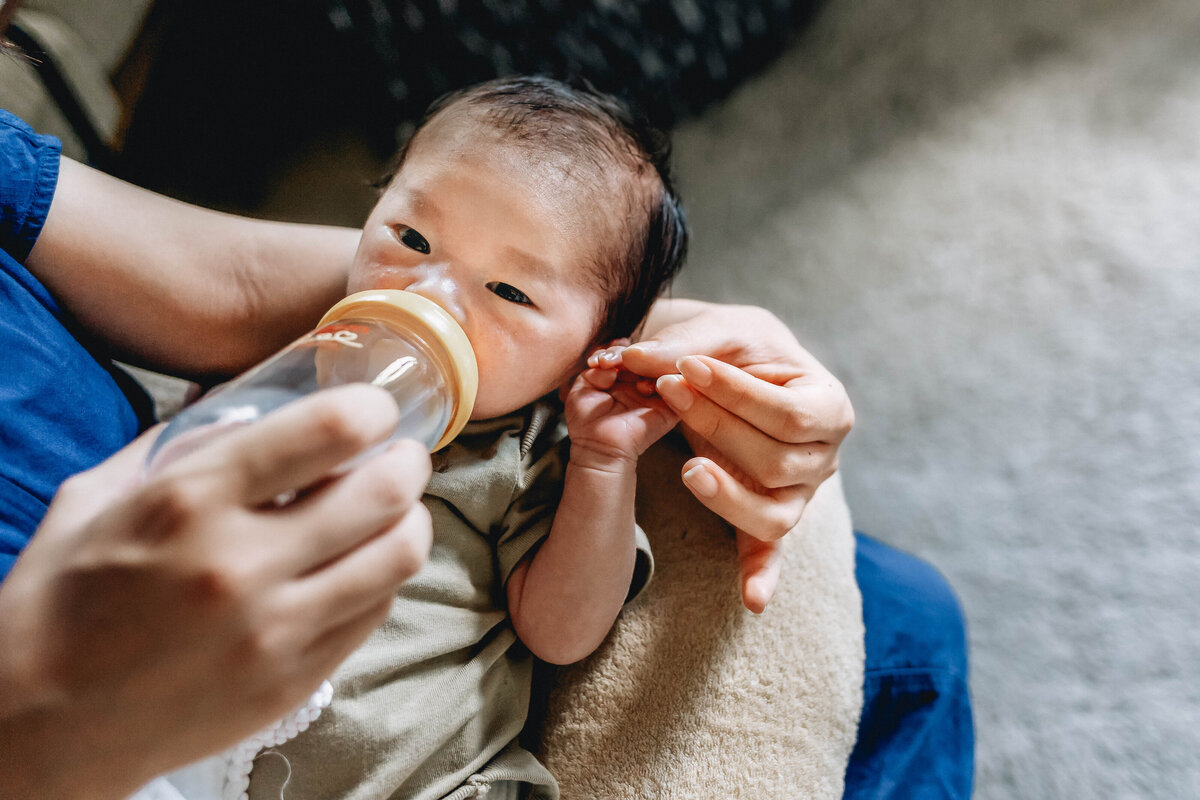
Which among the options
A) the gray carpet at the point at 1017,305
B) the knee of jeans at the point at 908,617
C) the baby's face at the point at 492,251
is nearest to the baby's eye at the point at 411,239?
the baby's face at the point at 492,251

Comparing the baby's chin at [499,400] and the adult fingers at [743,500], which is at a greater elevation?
the baby's chin at [499,400]

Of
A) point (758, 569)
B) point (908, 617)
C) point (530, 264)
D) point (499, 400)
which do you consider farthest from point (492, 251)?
point (908, 617)

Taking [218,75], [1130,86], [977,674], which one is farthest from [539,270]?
[1130,86]

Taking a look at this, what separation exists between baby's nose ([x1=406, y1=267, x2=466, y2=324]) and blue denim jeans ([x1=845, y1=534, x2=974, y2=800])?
0.58 m

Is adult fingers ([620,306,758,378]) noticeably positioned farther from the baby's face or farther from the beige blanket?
the beige blanket

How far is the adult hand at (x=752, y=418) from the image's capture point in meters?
0.60

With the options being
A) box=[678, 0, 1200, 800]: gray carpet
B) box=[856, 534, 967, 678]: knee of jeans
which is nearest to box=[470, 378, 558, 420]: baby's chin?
box=[856, 534, 967, 678]: knee of jeans

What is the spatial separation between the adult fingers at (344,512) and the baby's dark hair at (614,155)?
1.32 ft

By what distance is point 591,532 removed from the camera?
2.17ft

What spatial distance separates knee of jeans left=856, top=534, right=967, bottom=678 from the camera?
0.79 metres

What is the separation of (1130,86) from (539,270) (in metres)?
1.68

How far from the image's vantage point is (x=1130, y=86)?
1579 millimetres

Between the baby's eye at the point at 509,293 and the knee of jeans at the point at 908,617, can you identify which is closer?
the baby's eye at the point at 509,293

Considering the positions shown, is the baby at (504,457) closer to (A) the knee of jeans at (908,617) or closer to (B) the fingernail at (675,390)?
(B) the fingernail at (675,390)
